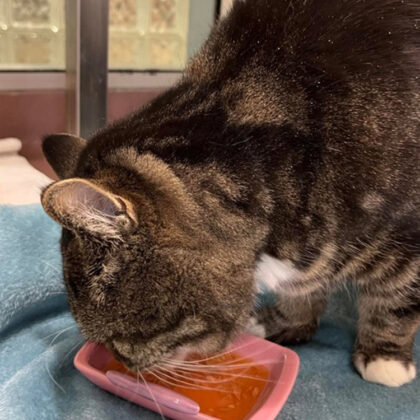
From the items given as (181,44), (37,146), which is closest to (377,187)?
(37,146)

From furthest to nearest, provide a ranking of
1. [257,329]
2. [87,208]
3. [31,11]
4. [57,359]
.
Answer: [31,11], [257,329], [57,359], [87,208]

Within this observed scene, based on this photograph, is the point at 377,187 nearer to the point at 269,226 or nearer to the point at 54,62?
the point at 269,226

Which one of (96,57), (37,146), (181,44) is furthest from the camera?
(181,44)

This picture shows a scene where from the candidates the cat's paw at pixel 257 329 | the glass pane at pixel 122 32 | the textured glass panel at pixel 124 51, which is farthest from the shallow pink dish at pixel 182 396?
the textured glass panel at pixel 124 51

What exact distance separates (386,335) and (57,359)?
2.13ft

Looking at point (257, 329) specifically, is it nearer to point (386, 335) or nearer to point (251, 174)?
point (386, 335)

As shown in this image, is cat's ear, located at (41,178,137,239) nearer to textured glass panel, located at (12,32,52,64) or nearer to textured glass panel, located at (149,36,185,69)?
textured glass panel, located at (12,32,52,64)

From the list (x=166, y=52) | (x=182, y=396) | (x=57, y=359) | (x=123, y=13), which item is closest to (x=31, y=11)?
(x=123, y=13)

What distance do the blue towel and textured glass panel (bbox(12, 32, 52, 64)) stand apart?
1.01 meters

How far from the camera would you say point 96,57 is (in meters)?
1.94

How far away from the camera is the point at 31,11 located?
7.02 ft

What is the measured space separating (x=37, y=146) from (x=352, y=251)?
1.57 m

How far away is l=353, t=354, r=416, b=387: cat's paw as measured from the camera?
1110mm

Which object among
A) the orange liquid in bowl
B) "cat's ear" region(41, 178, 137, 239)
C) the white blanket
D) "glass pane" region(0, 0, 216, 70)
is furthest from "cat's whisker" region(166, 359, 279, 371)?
"glass pane" region(0, 0, 216, 70)
